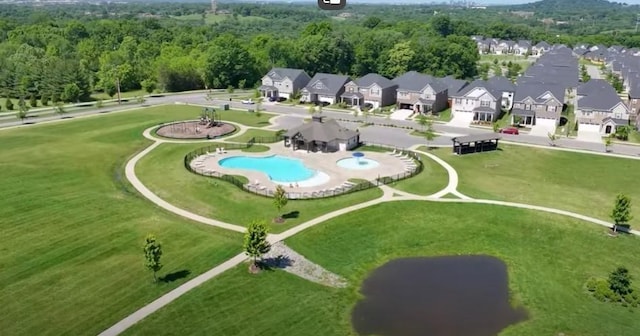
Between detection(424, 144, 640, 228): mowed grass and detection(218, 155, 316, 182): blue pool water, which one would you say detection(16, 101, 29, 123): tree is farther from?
detection(424, 144, 640, 228): mowed grass

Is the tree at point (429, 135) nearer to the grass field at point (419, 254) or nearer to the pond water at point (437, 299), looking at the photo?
the grass field at point (419, 254)

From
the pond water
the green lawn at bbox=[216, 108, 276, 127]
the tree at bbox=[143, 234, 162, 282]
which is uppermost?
the green lawn at bbox=[216, 108, 276, 127]

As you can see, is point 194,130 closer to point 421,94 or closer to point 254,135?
point 254,135

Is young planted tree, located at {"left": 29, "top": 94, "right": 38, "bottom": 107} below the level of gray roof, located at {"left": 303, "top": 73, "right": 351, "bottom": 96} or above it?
below

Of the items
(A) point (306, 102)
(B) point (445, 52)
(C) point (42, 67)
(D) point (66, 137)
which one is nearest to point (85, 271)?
(D) point (66, 137)

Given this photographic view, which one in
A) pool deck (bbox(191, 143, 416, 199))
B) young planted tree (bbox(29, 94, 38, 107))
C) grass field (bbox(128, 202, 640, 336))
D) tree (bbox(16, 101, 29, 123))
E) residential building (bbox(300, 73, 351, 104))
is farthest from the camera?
residential building (bbox(300, 73, 351, 104))

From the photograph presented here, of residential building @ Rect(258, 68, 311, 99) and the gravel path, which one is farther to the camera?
residential building @ Rect(258, 68, 311, 99)

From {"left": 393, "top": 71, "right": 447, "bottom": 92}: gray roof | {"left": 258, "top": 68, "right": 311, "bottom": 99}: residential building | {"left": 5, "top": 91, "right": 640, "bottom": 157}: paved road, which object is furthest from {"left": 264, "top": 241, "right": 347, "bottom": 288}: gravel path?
{"left": 258, "top": 68, "right": 311, "bottom": 99}: residential building

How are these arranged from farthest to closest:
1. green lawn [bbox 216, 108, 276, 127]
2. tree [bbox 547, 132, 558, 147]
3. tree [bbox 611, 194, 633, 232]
Result: green lawn [bbox 216, 108, 276, 127]
tree [bbox 547, 132, 558, 147]
tree [bbox 611, 194, 633, 232]
